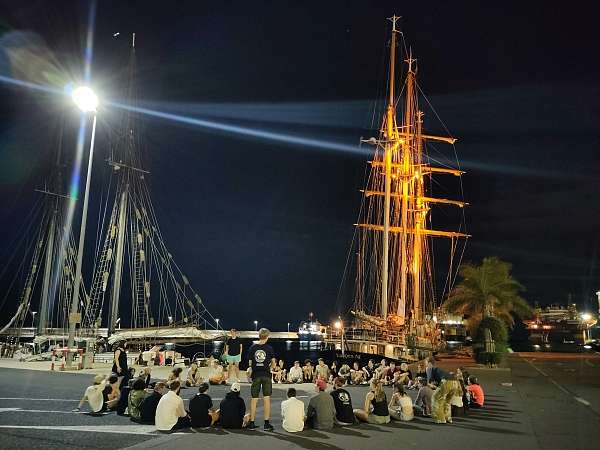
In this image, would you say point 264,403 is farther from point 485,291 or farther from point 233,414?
point 485,291

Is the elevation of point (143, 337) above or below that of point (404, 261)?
below

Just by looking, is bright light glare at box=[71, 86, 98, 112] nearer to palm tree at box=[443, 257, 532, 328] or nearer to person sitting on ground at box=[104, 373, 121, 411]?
person sitting on ground at box=[104, 373, 121, 411]

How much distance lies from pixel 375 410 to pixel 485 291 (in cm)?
3107

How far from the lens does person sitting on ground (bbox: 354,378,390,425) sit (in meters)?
10.9

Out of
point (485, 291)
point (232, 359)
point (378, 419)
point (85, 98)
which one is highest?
point (85, 98)

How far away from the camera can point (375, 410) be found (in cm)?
1112

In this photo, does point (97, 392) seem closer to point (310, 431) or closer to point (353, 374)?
point (310, 431)

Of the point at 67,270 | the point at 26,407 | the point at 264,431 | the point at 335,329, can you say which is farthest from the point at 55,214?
the point at 264,431

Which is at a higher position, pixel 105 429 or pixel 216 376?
pixel 216 376

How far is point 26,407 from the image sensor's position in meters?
12.1

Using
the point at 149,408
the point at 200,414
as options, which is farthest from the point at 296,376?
the point at 200,414

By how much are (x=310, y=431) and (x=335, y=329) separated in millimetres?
43214

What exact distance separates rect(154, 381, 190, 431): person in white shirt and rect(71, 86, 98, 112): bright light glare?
16514 mm

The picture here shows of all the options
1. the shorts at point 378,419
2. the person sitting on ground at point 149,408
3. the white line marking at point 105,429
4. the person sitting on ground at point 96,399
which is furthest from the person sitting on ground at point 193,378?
the shorts at point 378,419
